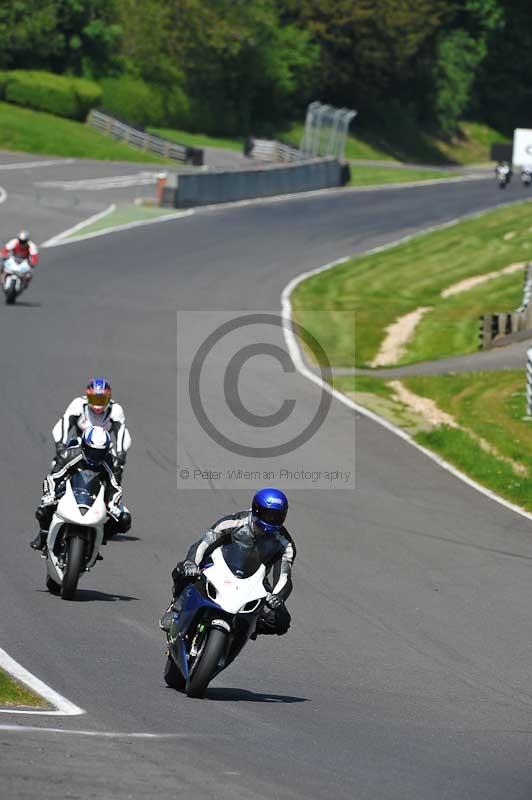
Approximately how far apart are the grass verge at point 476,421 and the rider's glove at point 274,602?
9.87 metres

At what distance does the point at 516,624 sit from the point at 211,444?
873 cm

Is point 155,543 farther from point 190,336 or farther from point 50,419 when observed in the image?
point 190,336

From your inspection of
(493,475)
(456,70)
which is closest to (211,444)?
(493,475)

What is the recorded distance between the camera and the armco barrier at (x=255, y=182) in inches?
2167

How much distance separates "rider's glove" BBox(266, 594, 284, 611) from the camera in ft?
34.7

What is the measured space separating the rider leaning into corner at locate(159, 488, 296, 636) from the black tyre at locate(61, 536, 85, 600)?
246 cm

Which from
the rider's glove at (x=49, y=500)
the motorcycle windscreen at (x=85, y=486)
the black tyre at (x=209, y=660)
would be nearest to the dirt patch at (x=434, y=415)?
the motorcycle windscreen at (x=85, y=486)

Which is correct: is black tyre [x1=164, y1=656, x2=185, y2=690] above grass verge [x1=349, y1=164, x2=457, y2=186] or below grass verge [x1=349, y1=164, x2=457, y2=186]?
below

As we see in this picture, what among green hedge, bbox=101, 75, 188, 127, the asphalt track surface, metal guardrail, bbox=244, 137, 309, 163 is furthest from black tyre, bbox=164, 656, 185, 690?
green hedge, bbox=101, 75, 188, 127

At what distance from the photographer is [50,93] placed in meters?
77.1

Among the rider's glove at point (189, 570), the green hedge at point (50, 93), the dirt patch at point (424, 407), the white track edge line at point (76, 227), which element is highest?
the green hedge at point (50, 93)

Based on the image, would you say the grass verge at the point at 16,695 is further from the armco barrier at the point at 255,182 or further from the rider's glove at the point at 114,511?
the armco barrier at the point at 255,182

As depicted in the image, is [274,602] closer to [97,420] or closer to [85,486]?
[85,486]

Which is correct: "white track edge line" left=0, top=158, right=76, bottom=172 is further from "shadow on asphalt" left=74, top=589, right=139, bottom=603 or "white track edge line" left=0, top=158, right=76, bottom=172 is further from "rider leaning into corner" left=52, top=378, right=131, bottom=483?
"shadow on asphalt" left=74, top=589, right=139, bottom=603
